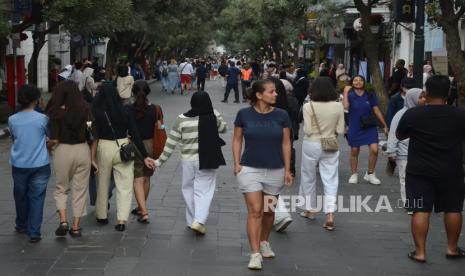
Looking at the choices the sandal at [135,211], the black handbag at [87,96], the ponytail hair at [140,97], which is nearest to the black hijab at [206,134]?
the ponytail hair at [140,97]

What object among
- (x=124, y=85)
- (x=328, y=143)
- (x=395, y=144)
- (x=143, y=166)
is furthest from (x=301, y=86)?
(x=124, y=85)

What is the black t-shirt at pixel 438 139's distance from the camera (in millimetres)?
6465

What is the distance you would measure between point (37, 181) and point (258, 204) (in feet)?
7.50

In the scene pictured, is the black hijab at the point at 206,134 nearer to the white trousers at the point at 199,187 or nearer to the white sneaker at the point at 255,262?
the white trousers at the point at 199,187

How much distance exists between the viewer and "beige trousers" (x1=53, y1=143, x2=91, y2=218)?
288 inches

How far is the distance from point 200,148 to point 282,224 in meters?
1.16

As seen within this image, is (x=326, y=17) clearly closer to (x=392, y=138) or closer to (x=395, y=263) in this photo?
(x=392, y=138)

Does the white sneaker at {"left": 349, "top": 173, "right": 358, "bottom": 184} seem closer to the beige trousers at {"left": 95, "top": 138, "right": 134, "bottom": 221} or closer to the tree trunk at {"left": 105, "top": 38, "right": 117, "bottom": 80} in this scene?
the beige trousers at {"left": 95, "top": 138, "right": 134, "bottom": 221}

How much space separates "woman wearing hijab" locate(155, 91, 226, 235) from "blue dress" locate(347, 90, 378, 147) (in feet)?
11.8

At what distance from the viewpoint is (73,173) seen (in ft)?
24.3

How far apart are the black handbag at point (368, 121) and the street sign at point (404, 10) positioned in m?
2.55

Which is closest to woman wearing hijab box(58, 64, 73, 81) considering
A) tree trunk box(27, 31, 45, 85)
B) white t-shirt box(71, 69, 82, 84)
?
white t-shirt box(71, 69, 82, 84)

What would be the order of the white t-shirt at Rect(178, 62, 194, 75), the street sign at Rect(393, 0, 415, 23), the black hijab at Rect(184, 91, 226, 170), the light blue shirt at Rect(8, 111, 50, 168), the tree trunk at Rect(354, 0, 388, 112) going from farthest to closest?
the white t-shirt at Rect(178, 62, 194, 75)
the tree trunk at Rect(354, 0, 388, 112)
the street sign at Rect(393, 0, 415, 23)
the black hijab at Rect(184, 91, 226, 170)
the light blue shirt at Rect(8, 111, 50, 168)

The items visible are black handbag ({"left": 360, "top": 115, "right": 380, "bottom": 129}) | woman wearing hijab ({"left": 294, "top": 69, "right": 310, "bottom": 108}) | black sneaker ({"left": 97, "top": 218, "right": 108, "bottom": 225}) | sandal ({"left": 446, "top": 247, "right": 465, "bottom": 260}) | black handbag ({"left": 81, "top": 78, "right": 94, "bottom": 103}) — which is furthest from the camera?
woman wearing hijab ({"left": 294, "top": 69, "right": 310, "bottom": 108})
